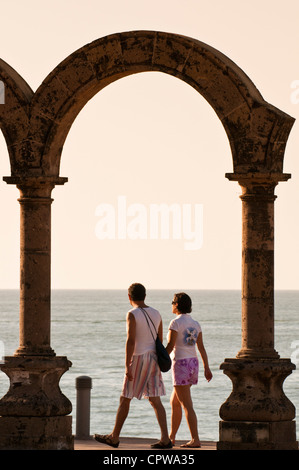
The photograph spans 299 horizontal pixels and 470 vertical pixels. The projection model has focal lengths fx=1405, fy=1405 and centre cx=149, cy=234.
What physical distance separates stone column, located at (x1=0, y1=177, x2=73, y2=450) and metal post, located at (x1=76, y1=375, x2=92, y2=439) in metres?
2.25

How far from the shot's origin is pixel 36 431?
14.1 meters

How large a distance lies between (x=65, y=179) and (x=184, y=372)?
7.74 feet

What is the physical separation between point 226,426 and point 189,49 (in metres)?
3.74

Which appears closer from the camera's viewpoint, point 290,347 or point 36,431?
point 36,431

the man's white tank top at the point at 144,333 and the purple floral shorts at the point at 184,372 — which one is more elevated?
the man's white tank top at the point at 144,333

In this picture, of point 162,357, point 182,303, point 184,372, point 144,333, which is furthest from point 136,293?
point 184,372

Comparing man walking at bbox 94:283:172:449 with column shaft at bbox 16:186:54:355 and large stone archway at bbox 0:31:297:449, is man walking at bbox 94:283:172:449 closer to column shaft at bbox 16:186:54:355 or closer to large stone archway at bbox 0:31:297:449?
large stone archway at bbox 0:31:297:449

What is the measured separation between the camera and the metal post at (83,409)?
16663mm

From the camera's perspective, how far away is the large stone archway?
13781mm

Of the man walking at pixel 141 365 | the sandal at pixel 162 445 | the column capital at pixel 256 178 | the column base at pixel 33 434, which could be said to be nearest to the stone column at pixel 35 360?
the column base at pixel 33 434

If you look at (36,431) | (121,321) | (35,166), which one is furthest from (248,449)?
(121,321)

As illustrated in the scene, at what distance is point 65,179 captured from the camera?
47.9ft

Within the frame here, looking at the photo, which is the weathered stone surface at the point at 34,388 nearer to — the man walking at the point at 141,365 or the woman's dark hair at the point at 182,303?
the man walking at the point at 141,365

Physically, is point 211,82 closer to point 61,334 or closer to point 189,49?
point 189,49
